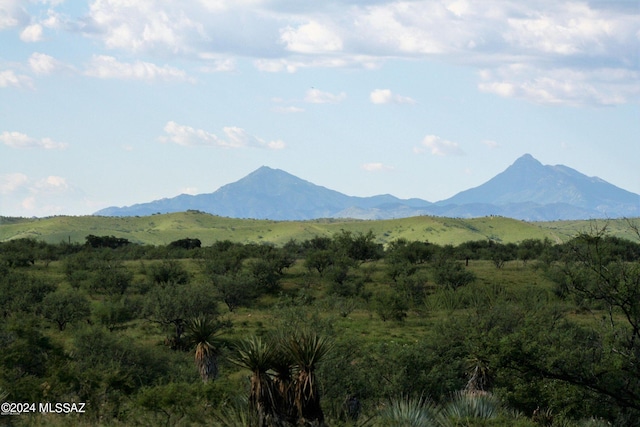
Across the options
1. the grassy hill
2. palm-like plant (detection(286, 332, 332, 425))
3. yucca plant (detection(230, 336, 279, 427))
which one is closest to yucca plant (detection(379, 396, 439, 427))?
palm-like plant (detection(286, 332, 332, 425))

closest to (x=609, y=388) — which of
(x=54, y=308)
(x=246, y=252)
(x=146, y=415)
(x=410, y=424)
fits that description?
(x=410, y=424)

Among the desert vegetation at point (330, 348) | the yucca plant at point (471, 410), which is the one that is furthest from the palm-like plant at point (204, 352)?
the yucca plant at point (471, 410)

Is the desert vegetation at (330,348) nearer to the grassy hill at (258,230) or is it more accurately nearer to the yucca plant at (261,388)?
the yucca plant at (261,388)

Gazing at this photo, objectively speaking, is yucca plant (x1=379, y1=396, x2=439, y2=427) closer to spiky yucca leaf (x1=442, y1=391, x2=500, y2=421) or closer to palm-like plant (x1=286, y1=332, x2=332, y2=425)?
spiky yucca leaf (x1=442, y1=391, x2=500, y2=421)

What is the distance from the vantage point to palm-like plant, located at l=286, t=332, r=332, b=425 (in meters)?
14.4

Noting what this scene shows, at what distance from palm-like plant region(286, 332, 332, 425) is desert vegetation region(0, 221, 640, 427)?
0.11ft

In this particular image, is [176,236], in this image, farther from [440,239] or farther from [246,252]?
[246,252]

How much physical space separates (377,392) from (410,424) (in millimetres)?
10243

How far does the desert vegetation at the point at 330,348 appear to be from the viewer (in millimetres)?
17281

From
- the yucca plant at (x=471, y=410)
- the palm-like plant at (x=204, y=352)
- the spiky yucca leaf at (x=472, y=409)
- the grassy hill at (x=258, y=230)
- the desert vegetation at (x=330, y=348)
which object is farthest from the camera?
the grassy hill at (x=258, y=230)

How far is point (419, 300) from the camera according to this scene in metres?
66.6

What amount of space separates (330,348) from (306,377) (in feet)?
3.91

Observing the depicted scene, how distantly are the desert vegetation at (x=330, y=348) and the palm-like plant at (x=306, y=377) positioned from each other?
35 mm

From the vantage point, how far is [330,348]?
15.6 metres
